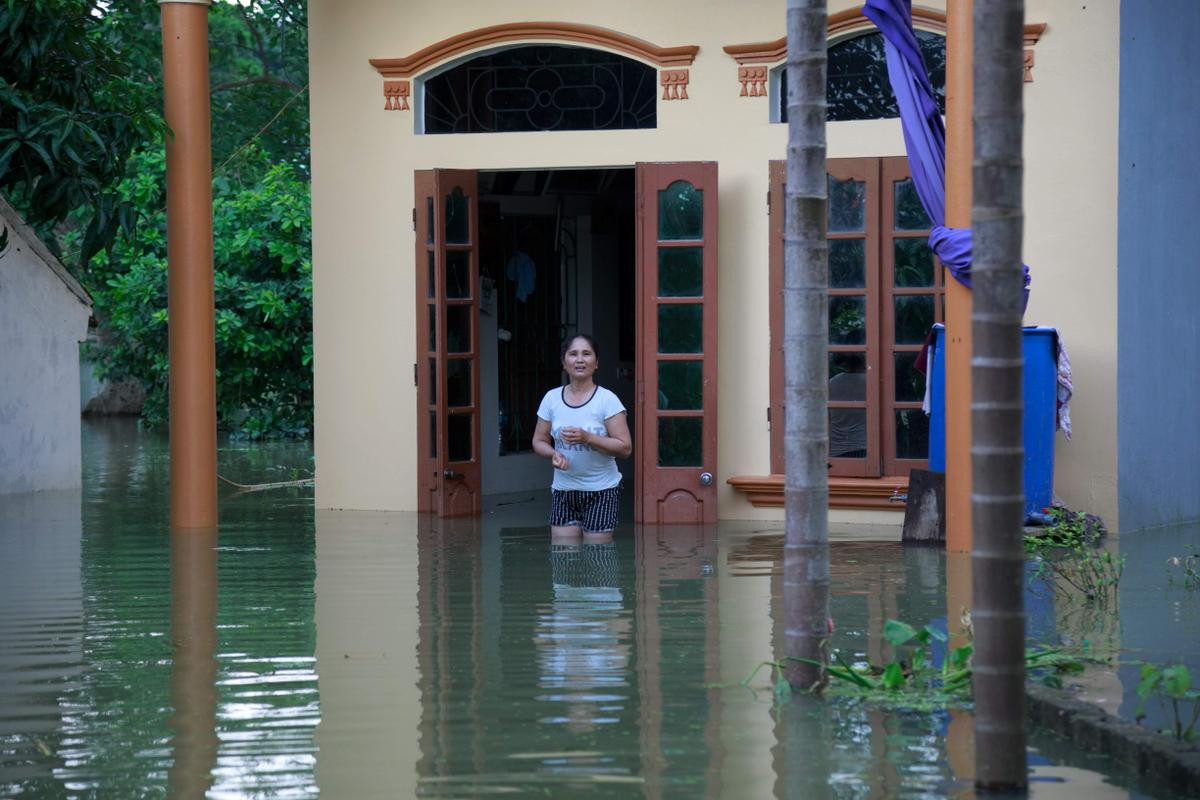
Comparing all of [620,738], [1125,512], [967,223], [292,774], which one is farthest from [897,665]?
[1125,512]

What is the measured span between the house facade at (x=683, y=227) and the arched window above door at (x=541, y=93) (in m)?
0.02

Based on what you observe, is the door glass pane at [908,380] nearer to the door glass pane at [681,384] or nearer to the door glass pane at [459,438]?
the door glass pane at [681,384]

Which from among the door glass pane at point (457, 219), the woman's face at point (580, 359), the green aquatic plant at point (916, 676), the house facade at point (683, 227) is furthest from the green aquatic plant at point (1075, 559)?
the door glass pane at point (457, 219)

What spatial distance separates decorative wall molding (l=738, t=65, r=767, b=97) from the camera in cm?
1184

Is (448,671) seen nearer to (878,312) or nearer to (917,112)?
(917,112)

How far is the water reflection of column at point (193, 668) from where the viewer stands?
5.16 meters

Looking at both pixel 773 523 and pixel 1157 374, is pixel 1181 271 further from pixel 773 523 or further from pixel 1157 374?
pixel 773 523

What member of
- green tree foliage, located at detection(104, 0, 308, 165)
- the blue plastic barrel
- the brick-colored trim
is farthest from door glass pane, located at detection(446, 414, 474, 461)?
green tree foliage, located at detection(104, 0, 308, 165)

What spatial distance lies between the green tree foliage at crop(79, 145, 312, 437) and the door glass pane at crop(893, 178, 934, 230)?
914 cm

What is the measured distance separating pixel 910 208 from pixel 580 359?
291 centimetres

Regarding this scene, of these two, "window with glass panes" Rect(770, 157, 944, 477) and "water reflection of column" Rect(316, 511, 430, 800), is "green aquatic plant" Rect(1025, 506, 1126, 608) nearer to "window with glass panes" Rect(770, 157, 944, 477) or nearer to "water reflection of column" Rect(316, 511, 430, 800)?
"window with glass panes" Rect(770, 157, 944, 477)

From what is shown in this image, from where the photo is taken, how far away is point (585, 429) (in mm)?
9820

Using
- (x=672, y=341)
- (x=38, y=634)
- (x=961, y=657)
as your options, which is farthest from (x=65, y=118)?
(x=961, y=657)

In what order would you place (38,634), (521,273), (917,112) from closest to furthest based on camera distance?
(38,634), (917,112), (521,273)
